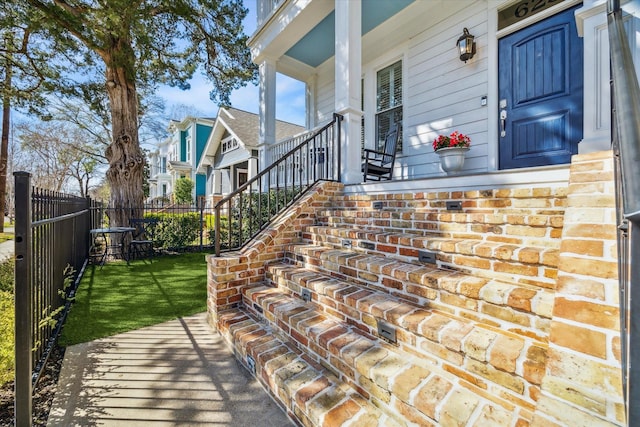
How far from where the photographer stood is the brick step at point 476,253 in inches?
57.9

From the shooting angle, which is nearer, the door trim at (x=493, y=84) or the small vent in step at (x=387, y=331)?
the small vent in step at (x=387, y=331)

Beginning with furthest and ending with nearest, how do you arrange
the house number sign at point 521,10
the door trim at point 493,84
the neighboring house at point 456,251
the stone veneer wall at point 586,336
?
the door trim at point 493,84 < the house number sign at point 521,10 < the neighboring house at point 456,251 < the stone veneer wall at point 586,336

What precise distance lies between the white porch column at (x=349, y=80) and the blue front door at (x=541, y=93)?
184 centimetres

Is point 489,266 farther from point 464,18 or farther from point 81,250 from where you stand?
point 81,250

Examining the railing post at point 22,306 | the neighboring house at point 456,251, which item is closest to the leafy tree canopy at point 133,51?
the neighboring house at point 456,251

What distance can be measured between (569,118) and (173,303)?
4941 millimetres

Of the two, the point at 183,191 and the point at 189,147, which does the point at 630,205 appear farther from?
the point at 189,147

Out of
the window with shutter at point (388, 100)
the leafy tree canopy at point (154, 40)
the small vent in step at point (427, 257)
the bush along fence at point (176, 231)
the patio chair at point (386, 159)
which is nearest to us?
the small vent in step at point (427, 257)

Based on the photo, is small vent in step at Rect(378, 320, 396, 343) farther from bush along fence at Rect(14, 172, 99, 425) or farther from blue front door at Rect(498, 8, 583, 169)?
blue front door at Rect(498, 8, 583, 169)

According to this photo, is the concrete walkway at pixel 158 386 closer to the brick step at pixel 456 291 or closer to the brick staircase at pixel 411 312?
the brick staircase at pixel 411 312

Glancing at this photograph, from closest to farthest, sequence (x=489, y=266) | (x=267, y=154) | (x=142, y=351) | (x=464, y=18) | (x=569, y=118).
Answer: (x=489, y=266)
(x=142, y=351)
(x=569, y=118)
(x=464, y=18)
(x=267, y=154)

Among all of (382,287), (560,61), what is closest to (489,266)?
(382,287)

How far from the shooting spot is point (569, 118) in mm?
3035

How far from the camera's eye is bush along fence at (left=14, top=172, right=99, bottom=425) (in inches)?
52.7
